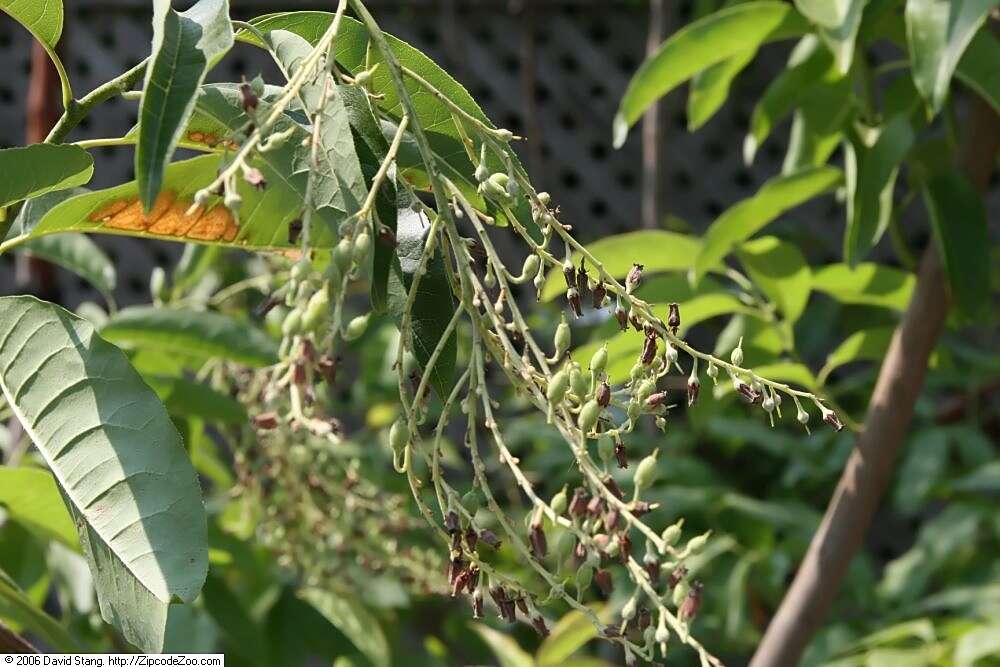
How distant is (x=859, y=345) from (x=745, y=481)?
1060mm

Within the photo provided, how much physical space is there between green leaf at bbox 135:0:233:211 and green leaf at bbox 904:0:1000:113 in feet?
1.63

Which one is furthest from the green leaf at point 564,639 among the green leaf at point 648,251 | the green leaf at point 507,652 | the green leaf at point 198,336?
the green leaf at point 198,336

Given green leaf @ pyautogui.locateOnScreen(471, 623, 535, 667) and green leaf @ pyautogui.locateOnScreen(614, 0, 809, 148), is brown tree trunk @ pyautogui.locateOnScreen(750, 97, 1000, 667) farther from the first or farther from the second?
green leaf @ pyautogui.locateOnScreen(471, 623, 535, 667)

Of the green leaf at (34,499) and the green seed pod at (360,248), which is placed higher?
the green seed pod at (360,248)

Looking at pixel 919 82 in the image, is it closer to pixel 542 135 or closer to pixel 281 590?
pixel 281 590

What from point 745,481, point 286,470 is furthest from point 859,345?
point 745,481

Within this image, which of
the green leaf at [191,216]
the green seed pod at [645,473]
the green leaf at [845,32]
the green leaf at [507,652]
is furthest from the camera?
the green leaf at [507,652]

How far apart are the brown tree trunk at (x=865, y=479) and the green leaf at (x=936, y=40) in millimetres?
247

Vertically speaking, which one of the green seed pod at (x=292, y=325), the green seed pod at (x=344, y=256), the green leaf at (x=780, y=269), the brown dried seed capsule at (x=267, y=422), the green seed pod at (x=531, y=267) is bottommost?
the green leaf at (x=780, y=269)

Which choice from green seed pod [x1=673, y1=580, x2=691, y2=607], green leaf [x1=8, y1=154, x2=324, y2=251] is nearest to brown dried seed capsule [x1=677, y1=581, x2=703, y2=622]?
green seed pod [x1=673, y1=580, x2=691, y2=607]

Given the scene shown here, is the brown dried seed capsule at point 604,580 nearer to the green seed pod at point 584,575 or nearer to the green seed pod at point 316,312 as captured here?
the green seed pod at point 584,575

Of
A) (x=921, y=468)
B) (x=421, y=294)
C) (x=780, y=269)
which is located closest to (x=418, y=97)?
(x=421, y=294)

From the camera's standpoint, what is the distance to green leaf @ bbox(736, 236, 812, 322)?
1069 millimetres

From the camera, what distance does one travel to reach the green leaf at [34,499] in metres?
0.69
